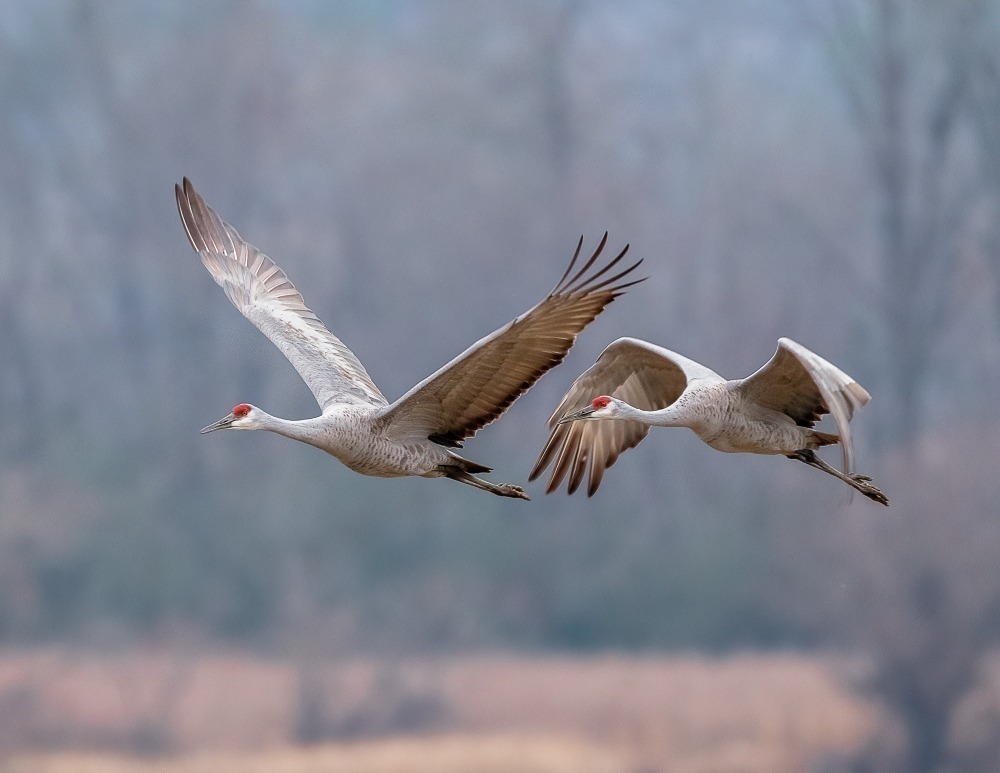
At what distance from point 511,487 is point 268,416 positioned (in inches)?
101

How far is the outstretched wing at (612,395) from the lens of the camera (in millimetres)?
17688

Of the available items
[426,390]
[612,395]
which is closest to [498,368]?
[426,390]

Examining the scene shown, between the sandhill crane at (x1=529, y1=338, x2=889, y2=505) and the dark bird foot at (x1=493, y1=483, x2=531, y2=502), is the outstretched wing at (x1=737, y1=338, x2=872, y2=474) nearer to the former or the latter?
the sandhill crane at (x1=529, y1=338, x2=889, y2=505)

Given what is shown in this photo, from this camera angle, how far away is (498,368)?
15.1 metres

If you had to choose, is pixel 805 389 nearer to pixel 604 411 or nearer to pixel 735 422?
pixel 735 422

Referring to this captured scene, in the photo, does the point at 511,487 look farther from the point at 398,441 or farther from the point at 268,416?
the point at 268,416

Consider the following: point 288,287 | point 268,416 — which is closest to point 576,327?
point 268,416

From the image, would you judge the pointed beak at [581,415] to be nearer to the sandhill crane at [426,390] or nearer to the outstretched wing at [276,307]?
the sandhill crane at [426,390]

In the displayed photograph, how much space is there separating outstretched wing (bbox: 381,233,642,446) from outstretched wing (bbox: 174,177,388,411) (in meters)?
0.92

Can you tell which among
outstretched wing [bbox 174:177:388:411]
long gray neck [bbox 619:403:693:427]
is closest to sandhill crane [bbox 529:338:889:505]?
long gray neck [bbox 619:403:693:427]

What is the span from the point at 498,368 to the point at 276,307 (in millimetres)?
4254

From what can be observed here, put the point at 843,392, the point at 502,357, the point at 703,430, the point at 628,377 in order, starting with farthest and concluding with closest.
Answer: the point at 628,377 → the point at 703,430 → the point at 502,357 → the point at 843,392

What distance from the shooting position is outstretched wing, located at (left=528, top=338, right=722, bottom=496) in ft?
58.0

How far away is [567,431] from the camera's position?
1861 cm
